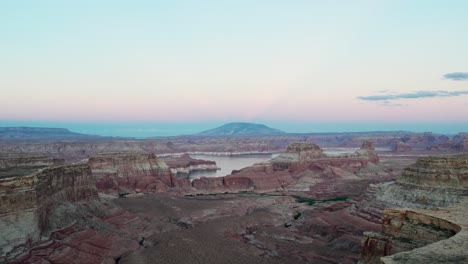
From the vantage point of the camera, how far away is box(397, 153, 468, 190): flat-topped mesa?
34.5m

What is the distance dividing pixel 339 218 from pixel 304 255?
409 inches

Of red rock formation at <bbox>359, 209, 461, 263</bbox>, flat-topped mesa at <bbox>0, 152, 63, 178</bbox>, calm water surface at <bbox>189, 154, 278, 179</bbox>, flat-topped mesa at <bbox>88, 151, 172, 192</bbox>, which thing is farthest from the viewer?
calm water surface at <bbox>189, 154, 278, 179</bbox>

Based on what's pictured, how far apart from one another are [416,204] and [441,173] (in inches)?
156

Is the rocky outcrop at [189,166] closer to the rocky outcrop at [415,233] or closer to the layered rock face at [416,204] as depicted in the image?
the layered rock face at [416,204]

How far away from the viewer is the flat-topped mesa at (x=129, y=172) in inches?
2594

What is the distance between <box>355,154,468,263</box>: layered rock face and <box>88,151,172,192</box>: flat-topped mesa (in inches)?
1533

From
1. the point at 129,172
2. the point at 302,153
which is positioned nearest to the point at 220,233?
the point at 129,172

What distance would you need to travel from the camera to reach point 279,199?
5966cm

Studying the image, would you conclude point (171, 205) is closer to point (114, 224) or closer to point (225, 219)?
point (225, 219)

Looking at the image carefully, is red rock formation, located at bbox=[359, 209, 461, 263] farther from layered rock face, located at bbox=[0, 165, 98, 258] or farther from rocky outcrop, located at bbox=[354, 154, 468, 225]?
layered rock face, located at bbox=[0, 165, 98, 258]

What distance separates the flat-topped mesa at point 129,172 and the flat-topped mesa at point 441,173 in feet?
136

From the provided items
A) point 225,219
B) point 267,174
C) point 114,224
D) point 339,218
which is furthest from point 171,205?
point 267,174

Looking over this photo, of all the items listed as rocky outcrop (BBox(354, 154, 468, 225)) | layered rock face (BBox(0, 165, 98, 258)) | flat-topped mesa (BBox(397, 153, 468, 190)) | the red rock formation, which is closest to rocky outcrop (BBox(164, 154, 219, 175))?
rocky outcrop (BBox(354, 154, 468, 225))

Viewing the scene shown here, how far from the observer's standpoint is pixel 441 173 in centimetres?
3531
